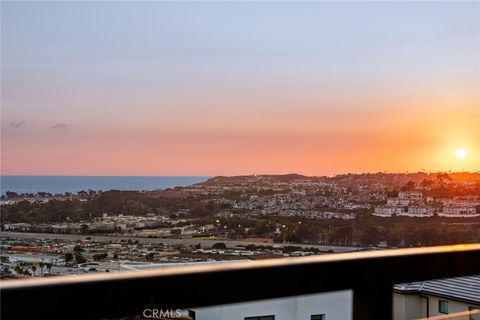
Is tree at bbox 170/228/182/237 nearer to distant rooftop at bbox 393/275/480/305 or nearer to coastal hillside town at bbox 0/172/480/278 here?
coastal hillside town at bbox 0/172/480/278

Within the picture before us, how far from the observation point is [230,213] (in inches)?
336

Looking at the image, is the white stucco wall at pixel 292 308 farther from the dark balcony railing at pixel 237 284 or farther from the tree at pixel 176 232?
the tree at pixel 176 232

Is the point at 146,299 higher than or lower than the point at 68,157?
lower

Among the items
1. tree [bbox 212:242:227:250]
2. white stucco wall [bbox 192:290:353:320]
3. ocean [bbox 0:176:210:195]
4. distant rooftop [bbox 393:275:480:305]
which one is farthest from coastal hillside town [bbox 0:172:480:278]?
white stucco wall [bbox 192:290:353:320]

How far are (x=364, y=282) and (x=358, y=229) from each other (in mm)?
5662

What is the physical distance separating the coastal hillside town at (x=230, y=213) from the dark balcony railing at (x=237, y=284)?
16.4 feet

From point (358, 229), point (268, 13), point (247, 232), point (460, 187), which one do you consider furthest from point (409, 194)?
point (268, 13)

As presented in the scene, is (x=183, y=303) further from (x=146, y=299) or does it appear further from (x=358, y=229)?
(x=358, y=229)

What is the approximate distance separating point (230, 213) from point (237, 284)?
24.8ft

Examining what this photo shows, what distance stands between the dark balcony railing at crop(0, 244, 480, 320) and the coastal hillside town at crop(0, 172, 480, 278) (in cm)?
500

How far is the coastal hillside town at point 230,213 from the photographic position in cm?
688

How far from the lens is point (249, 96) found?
15.6 meters

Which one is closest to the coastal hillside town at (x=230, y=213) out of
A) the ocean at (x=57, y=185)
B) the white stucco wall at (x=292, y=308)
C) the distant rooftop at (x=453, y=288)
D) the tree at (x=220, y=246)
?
the tree at (x=220, y=246)

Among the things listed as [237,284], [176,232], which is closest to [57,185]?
[176,232]
